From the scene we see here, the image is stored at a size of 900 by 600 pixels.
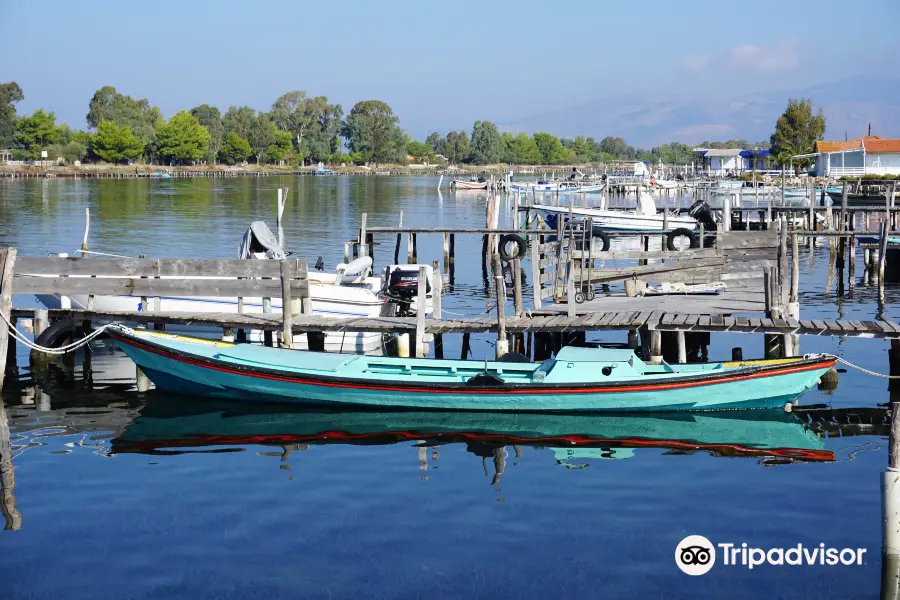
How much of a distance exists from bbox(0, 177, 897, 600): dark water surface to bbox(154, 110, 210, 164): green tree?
160 m

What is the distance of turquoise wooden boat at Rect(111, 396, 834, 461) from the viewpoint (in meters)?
15.6

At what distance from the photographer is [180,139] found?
173375mm

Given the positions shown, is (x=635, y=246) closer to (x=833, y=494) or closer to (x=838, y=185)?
(x=838, y=185)

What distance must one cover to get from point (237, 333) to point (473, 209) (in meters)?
64.3

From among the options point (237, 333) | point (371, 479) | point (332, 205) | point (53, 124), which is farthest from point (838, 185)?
point (53, 124)

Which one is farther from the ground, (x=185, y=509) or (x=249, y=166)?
(x=249, y=166)

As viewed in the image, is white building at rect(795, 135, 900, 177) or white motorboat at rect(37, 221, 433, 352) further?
white building at rect(795, 135, 900, 177)

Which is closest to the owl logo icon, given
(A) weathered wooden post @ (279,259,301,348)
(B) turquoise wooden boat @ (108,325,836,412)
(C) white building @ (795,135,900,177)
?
(B) turquoise wooden boat @ (108,325,836,412)

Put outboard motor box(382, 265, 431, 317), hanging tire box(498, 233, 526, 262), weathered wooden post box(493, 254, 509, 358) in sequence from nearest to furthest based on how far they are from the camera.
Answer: weathered wooden post box(493, 254, 509, 358) < outboard motor box(382, 265, 431, 317) < hanging tire box(498, 233, 526, 262)

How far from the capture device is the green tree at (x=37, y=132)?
160625 mm

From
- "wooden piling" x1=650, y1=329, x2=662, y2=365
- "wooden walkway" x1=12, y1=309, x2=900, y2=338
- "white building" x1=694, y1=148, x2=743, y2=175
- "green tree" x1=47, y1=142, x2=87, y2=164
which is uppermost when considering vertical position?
"green tree" x1=47, y1=142, x2=87, y2=164

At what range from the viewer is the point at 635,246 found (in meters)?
51.4

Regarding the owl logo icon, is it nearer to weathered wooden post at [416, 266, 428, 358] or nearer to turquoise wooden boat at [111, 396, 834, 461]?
turquoise wooden boat at [111, 396, 834, 461]

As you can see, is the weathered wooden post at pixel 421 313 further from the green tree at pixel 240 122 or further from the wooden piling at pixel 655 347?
the green tree at pixel 240 122
